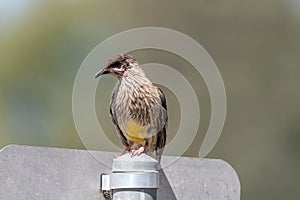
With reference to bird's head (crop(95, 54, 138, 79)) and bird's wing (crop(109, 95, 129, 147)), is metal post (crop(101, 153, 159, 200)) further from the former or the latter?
bird's wing (crop(109, 95, 129, 147))

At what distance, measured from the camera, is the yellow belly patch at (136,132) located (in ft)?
13.0

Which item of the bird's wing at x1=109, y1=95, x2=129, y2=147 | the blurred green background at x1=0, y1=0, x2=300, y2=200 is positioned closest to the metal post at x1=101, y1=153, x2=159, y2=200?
the bird's wing at x1=109, y1=95, x2=129, y2=147

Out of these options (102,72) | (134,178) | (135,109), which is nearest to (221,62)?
(135,109)

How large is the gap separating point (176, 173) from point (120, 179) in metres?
0.40

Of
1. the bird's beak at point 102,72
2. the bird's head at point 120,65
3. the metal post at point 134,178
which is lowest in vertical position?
the metal post at point 134,178

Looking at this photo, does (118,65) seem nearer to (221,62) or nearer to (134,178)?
(134,178)

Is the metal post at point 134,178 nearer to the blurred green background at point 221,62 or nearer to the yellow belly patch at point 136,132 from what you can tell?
the yellow belly patch at point 136,132

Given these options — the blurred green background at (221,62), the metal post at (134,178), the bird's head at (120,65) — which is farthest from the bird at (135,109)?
the blurred green background at (221,62)

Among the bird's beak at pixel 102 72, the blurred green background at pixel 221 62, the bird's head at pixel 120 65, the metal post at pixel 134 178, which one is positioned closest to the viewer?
the metal post at pixel 134 178

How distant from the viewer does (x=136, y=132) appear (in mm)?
4000

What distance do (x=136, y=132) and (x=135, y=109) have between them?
5.8 inches

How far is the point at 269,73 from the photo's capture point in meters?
16.0

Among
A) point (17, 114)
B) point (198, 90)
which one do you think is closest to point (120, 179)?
point (198, 90)

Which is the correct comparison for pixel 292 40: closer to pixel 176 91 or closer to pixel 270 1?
pixel 270 1
